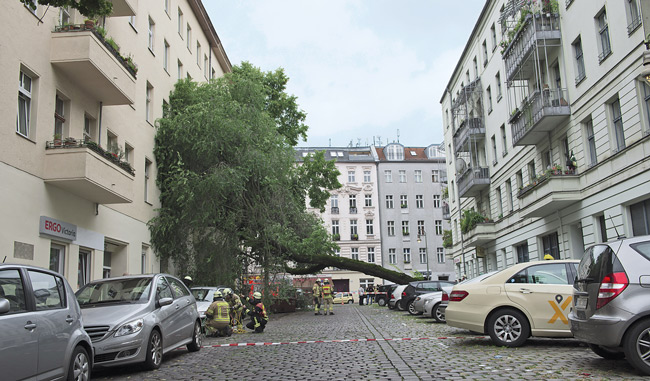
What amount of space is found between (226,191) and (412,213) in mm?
52159

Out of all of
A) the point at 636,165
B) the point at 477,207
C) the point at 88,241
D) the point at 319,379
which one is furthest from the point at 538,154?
the point at 319,379

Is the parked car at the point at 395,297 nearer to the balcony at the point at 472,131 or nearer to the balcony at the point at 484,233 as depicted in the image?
the balcony at the point at 484,233

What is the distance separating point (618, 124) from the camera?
1992cm

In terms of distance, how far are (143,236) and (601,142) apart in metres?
17.8

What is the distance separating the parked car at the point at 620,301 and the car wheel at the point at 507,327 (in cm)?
276

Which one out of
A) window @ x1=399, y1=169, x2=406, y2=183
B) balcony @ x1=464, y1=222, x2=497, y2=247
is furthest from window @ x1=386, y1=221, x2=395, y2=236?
balcony @ x1=464, y1=222, x2=497, y2=247

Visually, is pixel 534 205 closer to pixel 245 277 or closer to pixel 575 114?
pixel 575 114

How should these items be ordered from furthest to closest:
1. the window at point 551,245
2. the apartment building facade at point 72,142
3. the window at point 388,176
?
1. the window at point 388,176
2. the window at point 551,245
3. the apartment building facade at point 72,142

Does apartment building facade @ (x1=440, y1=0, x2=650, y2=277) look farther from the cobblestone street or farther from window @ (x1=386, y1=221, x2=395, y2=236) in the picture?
window @ (x1=386, y1=221, x2=395, y2=236)

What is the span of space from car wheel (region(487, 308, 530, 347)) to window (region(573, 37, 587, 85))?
1456cm

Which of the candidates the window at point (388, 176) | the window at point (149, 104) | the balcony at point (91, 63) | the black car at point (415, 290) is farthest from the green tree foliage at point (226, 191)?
the window at point (388, 176)

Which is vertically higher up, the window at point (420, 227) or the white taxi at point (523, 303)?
the window at point (420, 227)

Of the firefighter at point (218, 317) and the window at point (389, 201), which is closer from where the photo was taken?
the firefighter at point (218, 317)

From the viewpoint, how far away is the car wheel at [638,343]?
7344 millimetres
